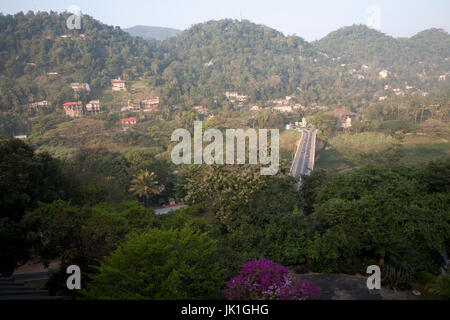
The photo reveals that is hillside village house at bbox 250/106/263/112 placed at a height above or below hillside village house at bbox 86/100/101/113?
below

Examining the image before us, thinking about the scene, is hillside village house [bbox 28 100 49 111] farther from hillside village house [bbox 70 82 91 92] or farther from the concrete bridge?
the concrete bridge

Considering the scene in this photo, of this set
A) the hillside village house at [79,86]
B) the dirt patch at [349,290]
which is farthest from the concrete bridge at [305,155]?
the hillside village house at [79,86]

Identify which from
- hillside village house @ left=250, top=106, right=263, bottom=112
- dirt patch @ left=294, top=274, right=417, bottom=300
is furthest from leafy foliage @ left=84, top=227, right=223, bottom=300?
hillside village house @ left=250, top=106, right=263, bottom=112

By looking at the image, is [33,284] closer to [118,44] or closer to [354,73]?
[118,44]

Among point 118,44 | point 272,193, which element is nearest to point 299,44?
point 118,44

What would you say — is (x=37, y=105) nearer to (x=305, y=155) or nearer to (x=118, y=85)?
(x=118, y=85)
